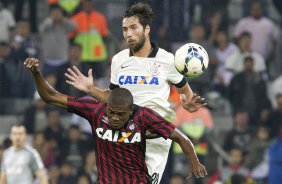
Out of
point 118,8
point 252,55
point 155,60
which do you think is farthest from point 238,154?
point 155,60

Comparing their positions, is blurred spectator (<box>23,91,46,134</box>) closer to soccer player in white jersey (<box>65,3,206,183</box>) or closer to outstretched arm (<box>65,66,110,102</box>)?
soccer player in white jersey (<box>65,3,206,183</box>)

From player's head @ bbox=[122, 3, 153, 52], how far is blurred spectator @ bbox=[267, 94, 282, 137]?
24.1 feet

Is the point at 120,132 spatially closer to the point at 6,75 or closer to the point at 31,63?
the point at 31,63

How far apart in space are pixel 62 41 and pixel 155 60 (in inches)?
272

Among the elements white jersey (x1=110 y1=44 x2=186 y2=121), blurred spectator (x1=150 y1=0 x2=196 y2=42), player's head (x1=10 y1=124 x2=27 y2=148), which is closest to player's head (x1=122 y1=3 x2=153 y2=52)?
white jersey (x1=110 y1=44 x2=186 y2=121)

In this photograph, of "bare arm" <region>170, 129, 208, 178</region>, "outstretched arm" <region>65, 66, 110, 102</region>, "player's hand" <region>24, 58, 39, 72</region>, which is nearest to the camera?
"player's hand" <region>24, 58, 39, 72</region>

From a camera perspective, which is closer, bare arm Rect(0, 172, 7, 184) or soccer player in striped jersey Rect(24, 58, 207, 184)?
soccer player in striped jersey Rect(24, 58, 207, 184)

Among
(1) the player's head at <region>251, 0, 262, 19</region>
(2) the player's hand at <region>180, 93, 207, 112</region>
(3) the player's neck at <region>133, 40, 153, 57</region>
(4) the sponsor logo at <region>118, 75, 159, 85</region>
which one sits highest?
(1) the player's head at <region>251, 0, 262, 19</region>

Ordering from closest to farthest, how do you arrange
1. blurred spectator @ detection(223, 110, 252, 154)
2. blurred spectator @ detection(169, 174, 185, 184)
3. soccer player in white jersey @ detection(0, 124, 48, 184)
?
1. soccer player in white jersey @ detection(0, 124, 48, 184)
2. blurred spectator @ detection(169, 174, 185, 184)
3. blurred spectator @ detection(223, 110, 252, 154)

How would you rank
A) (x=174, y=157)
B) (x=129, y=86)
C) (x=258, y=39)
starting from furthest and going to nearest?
(x=258, y=39)
(x=174, y=157)
(x=129, y=86)

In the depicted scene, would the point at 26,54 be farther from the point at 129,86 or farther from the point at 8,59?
the point at 129,86

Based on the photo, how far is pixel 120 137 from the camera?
912 centimetres

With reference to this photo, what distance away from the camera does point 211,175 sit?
1595 cm

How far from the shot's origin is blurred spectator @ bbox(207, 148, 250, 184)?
15875 millimetres
